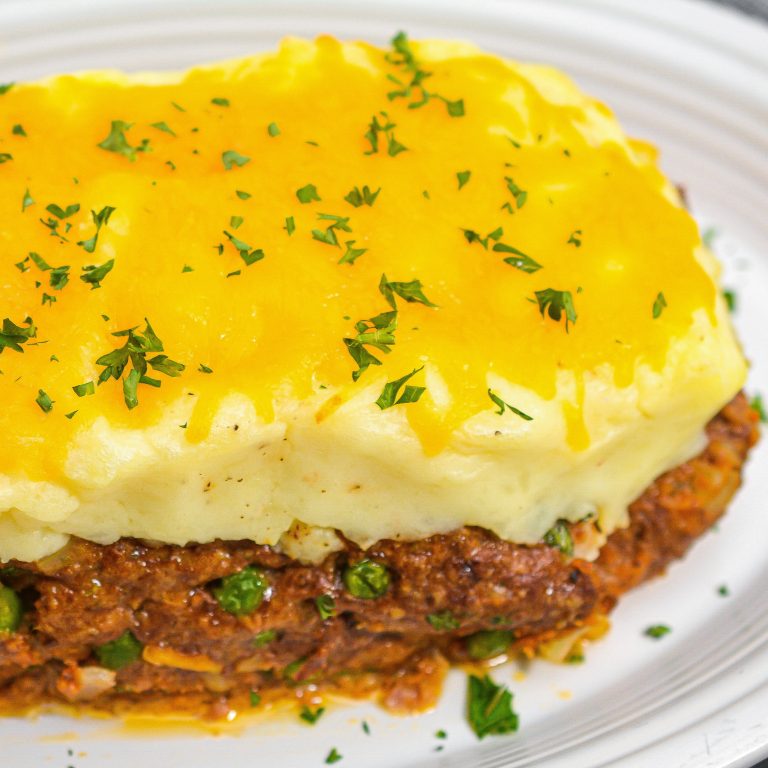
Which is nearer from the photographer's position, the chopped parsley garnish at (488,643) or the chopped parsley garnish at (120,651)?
the chopped parsley garnish at (120,651)

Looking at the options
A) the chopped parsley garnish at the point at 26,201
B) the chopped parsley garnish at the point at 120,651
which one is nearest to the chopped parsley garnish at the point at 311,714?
the chopped parsley garnish at the point at 120,651

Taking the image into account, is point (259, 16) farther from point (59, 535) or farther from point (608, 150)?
point (59, 535)

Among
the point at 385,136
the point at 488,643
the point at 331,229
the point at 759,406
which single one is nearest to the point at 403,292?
the point at 331,229

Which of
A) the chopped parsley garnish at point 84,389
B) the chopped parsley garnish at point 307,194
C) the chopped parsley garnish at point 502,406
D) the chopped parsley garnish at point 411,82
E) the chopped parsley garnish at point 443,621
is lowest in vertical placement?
the chopped parsley garnish at point 443,621

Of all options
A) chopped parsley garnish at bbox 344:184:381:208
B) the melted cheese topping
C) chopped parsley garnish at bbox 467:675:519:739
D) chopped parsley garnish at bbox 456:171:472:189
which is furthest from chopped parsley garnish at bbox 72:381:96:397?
chopped parsley garnish at bbox 467:675:519:739

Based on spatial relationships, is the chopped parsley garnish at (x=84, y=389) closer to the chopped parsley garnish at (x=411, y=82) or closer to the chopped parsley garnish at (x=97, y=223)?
the chopped parsley garnish at (x=97, y=223)

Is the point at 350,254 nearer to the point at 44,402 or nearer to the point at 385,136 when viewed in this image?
the point at 385,136
